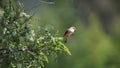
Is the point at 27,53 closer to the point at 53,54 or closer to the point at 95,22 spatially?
the point at 53,54

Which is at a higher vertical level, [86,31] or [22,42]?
[22,42]

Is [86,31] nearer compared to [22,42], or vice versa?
[22,42]

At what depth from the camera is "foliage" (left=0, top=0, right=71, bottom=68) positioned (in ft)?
13.6

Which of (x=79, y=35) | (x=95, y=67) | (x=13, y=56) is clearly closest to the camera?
(x=13, y=56)

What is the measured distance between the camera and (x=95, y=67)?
8.96 metres

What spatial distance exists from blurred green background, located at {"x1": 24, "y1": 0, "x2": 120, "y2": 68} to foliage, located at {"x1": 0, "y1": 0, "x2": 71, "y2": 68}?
12.1 feet

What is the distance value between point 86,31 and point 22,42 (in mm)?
5967

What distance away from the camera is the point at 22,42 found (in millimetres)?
4211

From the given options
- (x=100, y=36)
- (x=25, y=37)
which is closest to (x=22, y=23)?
(x=25, y=37)

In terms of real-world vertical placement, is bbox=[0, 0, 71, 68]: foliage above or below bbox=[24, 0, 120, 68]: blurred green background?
above

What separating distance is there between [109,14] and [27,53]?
23.6ft

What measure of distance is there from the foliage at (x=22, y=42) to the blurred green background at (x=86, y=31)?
3.70 meters

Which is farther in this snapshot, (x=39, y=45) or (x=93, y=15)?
(x=93, y=15)

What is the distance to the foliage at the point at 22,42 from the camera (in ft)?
13.6
